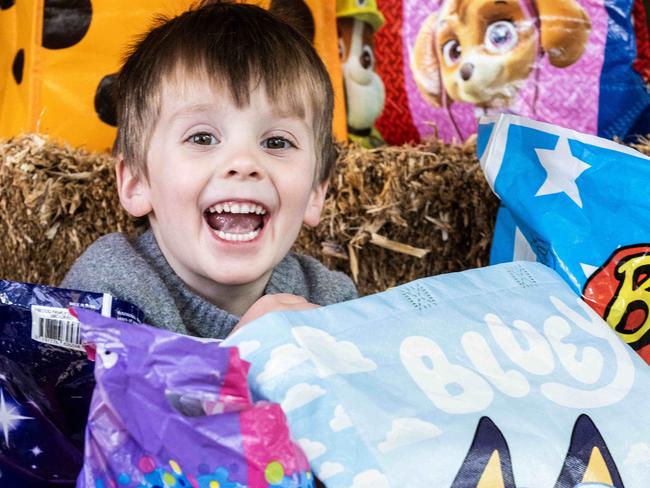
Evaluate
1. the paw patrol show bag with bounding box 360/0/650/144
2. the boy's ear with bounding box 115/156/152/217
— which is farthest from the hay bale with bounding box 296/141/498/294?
the boy's ear with bounding box 115/156/152/217

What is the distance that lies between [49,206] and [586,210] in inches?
31.4

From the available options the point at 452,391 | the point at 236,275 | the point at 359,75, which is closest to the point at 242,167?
the point at 236,275

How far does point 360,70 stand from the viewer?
5.44ft

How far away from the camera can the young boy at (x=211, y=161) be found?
984 mm

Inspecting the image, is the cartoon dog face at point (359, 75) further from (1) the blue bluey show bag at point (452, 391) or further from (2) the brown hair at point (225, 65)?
(1) the blue bluey show bag at point (452, 391)

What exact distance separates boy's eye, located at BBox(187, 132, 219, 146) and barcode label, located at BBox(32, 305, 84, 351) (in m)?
0.28

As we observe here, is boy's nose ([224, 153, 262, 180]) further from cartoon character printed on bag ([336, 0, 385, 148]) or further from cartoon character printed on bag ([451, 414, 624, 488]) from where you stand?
cartoon character printed on bag ([336, 0, 385, 148])

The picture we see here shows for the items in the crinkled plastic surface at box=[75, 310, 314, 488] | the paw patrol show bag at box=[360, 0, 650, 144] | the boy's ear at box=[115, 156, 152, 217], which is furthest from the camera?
the paw patrol show bag at box=[360, 0, 650, 144]

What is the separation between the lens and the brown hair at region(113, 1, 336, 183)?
39.9 inches

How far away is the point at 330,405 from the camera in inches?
25.9

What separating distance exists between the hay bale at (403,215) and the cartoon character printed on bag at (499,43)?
0.18 meters

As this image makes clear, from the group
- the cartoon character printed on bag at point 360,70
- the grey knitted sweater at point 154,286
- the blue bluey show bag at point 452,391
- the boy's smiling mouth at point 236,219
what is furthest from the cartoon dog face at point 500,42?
the blue bluey show bag at point 452,391

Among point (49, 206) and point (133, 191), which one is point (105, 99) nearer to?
point (49, 206)

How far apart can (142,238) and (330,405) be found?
0.58m
